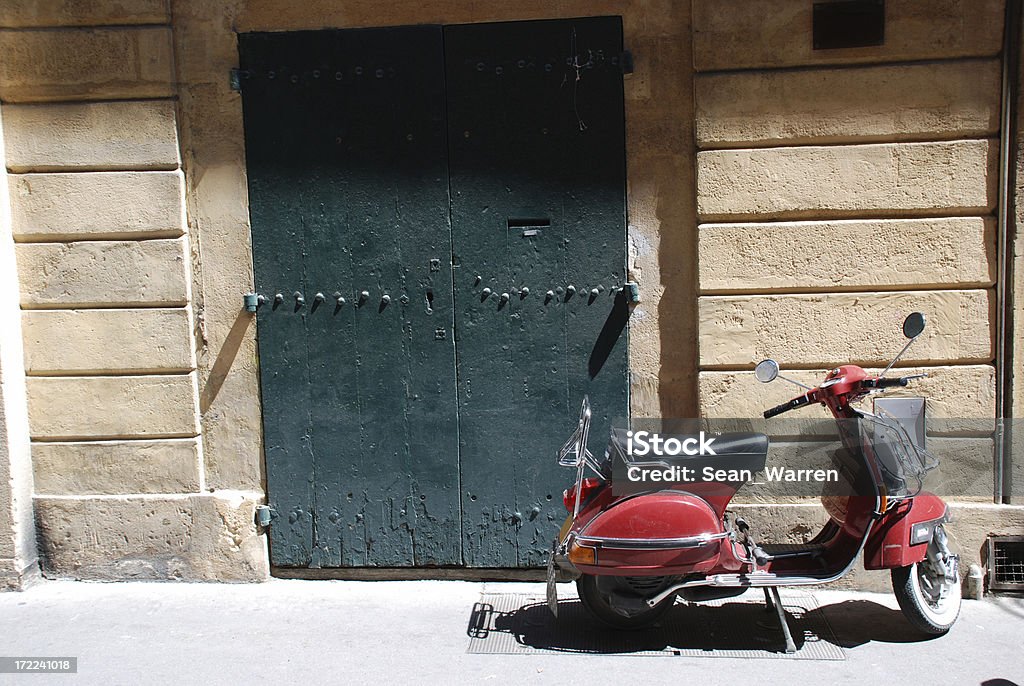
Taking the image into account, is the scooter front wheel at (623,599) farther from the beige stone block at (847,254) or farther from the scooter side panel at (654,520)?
the beige stone block at (847,254)

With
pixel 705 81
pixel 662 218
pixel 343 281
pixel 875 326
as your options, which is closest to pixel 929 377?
pixel 875 326

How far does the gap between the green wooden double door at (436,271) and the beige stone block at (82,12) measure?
59 centimetres

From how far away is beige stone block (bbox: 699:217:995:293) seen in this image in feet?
15.0

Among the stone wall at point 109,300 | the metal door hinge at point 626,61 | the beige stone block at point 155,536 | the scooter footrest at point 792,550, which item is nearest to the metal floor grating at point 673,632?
the scooter footrest at point 792,550

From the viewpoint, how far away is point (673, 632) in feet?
13.8

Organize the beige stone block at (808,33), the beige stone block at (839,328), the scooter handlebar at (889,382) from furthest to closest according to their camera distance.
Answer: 1. the beige stone block at (839,328)
2. the beige stone block at (808,33)
3. the scooter handlebar at (889,382)

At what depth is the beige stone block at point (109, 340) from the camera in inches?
192

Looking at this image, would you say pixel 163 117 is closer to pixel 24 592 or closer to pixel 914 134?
pixel 24 592

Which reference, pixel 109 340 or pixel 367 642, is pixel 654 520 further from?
pixel 109 340

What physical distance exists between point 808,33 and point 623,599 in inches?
121

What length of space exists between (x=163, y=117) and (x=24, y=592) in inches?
110

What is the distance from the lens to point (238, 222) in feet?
16.0

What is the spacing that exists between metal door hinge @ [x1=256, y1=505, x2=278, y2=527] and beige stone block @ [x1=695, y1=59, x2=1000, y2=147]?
3.19 meters

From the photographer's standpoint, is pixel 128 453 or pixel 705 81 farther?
pixel 128 453
